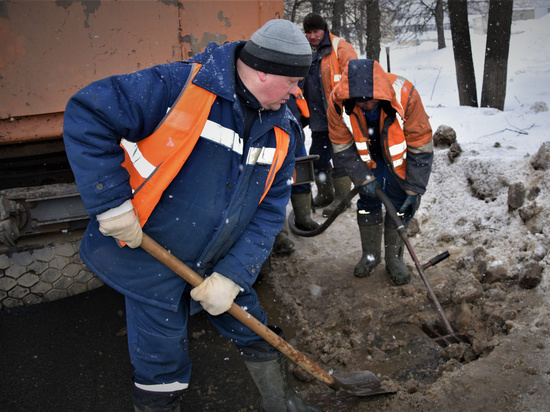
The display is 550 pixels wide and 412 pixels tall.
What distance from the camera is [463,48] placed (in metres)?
7.94

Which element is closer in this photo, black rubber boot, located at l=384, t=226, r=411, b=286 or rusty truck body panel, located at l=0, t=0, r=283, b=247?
rusty truck body panel, located at l=0, t=0, r=283, b=247

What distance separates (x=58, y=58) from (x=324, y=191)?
3.48m

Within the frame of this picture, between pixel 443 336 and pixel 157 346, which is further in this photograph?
pixel 443 336

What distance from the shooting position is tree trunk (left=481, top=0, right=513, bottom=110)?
23.9 feet

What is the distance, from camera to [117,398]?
2.65 metres

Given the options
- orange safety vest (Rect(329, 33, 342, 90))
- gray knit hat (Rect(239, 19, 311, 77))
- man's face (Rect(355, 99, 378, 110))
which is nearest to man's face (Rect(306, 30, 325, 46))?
orange safety vest (Rect(329, 33, 342, 90))

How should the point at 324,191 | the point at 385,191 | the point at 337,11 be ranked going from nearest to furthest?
the point at 385,191
the point at 324,191
the point at 337,11

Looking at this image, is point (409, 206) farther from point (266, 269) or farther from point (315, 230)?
point (266, 269)

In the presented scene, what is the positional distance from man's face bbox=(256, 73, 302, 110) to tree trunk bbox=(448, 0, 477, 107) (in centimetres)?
705

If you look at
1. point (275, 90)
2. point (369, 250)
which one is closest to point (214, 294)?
point (275, 90)

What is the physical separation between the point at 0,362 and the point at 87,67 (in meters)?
2.05

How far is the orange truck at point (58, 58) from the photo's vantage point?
9.08 feet

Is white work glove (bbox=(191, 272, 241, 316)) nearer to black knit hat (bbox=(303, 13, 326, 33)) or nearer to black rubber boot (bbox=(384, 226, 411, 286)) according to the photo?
black rubber boot (bbox=(384, 226, 411, 286))

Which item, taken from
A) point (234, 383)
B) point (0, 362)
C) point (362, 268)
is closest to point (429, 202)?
point (362, 268)
